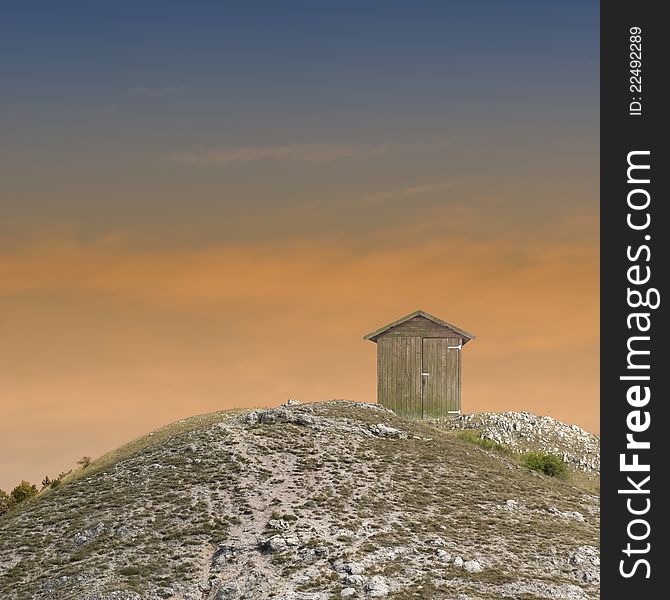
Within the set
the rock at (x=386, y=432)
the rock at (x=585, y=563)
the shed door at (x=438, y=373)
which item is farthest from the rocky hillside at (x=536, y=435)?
the rock at (x=585, y=563)

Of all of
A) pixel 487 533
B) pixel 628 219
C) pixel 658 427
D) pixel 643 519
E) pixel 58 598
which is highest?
pixel 628 219

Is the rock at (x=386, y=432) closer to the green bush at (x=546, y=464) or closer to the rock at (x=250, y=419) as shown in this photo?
the rock at (x=250, y=419)

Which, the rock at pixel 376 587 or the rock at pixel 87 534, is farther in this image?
the rock at pixel 87 534

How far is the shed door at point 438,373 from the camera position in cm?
5731

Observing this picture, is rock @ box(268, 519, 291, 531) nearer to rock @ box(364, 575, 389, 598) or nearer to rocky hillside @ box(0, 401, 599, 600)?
rocky hillside @ box(0, 401, 599, 600)

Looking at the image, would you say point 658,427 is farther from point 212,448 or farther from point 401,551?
point 212,448

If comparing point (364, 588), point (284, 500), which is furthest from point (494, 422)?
point (364, 588)

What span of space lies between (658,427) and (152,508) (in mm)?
21245

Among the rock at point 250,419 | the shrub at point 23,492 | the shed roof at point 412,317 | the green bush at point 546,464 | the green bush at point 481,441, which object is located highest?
the shed roof at point 412,317

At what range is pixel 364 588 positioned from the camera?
2492 cm

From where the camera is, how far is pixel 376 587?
24.9 m

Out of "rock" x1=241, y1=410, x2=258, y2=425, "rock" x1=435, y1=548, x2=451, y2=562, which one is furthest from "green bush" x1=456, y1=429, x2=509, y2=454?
"rock" x1=435, y1=548, x2=451, y2=562

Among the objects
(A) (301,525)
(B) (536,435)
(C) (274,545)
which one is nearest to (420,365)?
(B) (536,435)

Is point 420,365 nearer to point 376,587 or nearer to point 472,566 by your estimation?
point 472,566
